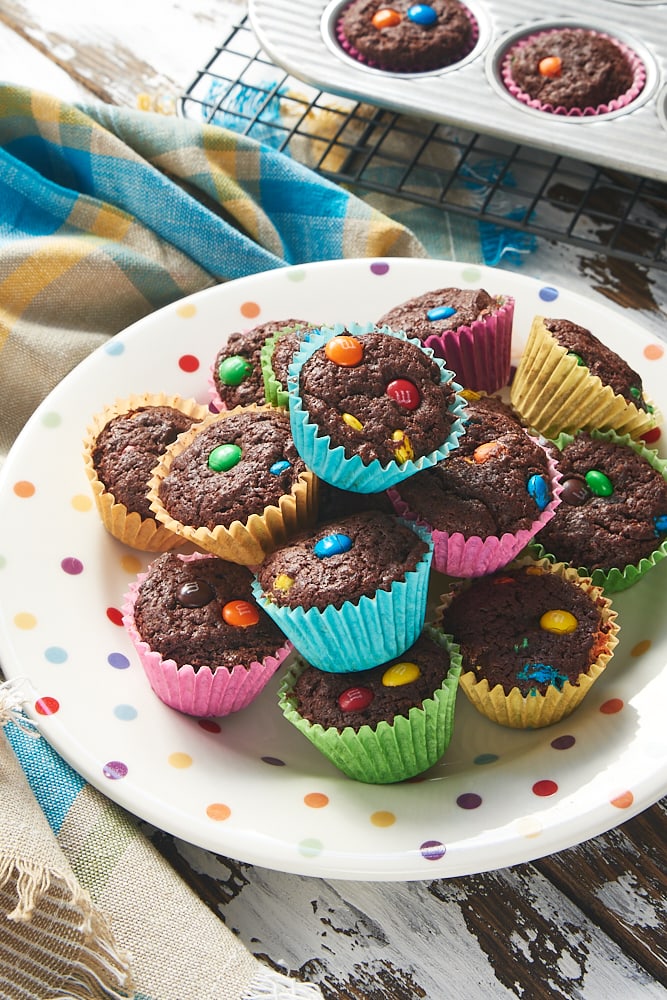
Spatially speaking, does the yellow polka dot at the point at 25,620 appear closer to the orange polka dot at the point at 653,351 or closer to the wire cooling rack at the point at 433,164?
the orange polka dot at the point at 653,351

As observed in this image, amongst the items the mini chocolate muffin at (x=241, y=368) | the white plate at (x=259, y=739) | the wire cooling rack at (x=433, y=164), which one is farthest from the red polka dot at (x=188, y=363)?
the wire cooling rack at (x=433, y=164)

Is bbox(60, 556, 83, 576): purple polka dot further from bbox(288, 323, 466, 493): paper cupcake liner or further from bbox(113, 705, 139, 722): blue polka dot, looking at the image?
bbox(288, 323, 466, 493): paper cupcake liner

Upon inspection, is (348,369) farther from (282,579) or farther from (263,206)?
(263,206)

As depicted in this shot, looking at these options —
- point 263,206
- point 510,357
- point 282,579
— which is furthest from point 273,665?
point 263,206

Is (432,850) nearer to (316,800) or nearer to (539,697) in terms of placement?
(316,800)

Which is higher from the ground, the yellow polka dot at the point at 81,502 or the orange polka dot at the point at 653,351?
the orange polka dot at the point at 653,351

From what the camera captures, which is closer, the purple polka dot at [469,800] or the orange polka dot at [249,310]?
the purple polka dot at [469,800]

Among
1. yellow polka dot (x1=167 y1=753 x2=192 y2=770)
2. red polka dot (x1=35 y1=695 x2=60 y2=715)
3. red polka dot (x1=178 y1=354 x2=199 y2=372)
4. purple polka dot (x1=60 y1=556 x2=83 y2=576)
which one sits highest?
red polka dot (x1=178 y1=354 x2=199 y2=372)

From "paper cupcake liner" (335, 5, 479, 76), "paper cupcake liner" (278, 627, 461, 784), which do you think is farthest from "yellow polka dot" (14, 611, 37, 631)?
"paper cupcake liner" (335, 5, 479, 76)
